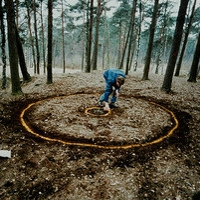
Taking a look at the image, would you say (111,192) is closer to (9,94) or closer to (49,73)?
(9,94)

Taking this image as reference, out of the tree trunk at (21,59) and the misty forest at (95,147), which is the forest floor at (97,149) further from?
the tree trunk at (21,59)

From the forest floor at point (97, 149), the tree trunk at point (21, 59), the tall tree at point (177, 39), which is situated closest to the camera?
the forest floor at point (97, 149)

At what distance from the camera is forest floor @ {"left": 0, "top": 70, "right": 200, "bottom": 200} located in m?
3.49

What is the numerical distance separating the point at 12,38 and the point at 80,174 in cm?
714

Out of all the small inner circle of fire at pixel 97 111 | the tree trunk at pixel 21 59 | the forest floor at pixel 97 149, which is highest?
the tree trunk at pixel 21 59

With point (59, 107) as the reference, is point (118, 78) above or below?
above

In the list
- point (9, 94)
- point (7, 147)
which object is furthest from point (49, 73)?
point (7, 147)

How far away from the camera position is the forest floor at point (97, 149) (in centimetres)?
349

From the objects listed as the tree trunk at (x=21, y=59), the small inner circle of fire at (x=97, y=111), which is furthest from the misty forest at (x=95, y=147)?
the tree trunk at (x=21, y=59)

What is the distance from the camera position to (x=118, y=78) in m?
6.61

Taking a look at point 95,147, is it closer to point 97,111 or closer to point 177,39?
point 97,111

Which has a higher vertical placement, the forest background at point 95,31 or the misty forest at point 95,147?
the forest background at point 95,31

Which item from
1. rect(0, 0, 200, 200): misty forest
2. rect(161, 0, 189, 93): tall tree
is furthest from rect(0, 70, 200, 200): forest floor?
rect(161, 0, 189, 93): tall tree

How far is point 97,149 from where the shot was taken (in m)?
4.72
